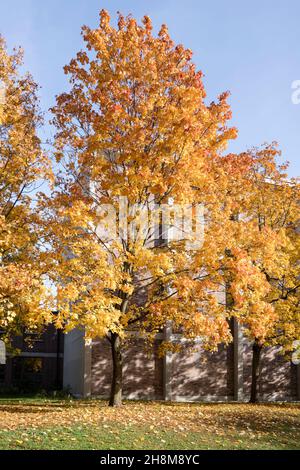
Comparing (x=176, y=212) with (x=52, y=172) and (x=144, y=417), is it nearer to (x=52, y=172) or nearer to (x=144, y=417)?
(x=52, y=172)

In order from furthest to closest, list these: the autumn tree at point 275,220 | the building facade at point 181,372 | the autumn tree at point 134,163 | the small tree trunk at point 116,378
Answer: the building facade at point 181,372
the autumn tree at point 275,220
the small tree trunk at point 116,378
the autumn tree at point 134,163

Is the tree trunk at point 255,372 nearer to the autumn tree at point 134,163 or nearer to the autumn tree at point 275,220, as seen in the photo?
the autumn tree at point 275,220

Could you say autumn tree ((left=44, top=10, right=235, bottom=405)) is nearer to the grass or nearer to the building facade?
the grass

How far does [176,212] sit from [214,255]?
2.31 metres

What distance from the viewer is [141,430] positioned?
43.5ft

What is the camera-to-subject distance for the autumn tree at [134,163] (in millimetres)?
16562

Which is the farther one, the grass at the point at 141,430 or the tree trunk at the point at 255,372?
the tree trunk at the point at 255,372

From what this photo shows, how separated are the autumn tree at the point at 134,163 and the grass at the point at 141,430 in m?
2.52

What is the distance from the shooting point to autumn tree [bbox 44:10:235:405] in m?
16.6

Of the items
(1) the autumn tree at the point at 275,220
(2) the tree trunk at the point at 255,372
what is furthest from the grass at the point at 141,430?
(2) the tree trunk at the point at 255,372

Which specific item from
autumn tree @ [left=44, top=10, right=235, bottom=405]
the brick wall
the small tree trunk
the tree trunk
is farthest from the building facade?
autumn tree @ [left=44, top=10, right=235, bottom=405]

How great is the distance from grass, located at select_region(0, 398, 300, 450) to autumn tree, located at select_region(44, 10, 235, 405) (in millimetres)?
2524

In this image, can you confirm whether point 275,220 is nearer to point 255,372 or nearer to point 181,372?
point 255,372

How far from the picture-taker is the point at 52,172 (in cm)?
1827
